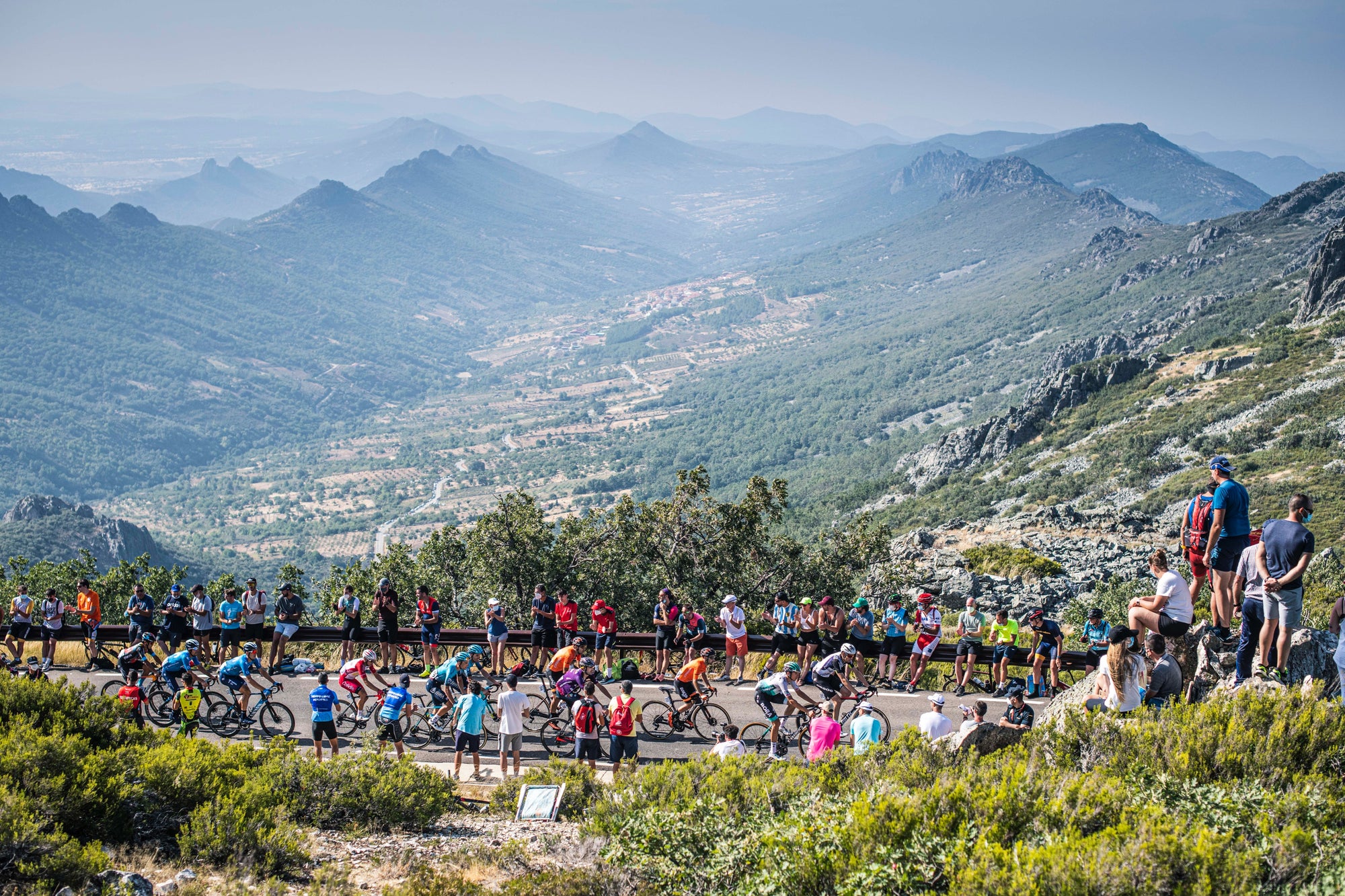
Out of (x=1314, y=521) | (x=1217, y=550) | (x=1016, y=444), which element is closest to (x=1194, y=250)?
(x=1016, y=444)

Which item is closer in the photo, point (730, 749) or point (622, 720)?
point (730, 749)

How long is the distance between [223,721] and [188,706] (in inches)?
61.0

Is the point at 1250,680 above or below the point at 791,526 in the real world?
above

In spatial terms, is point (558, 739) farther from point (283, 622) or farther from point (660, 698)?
point (283, 622)

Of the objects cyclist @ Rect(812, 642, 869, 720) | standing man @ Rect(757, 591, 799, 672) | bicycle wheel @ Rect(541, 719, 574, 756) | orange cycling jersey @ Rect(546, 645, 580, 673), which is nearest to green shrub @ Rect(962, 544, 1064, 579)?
standing man @ Rect(757, 591, 799, 672)

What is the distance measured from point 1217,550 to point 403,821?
13291mm

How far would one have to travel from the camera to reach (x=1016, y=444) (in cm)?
9506

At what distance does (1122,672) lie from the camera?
1185 cm

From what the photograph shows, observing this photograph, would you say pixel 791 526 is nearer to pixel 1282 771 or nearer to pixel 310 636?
pixel 310 636

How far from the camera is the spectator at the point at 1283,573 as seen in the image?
39.7ft

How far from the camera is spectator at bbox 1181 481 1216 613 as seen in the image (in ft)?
46.3

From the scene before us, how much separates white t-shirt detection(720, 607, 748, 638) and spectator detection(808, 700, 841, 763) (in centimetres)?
509

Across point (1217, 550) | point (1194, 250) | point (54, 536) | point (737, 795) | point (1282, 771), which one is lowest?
point (54, 536)

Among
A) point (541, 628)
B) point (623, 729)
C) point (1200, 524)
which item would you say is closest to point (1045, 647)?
point (1200, 524)
